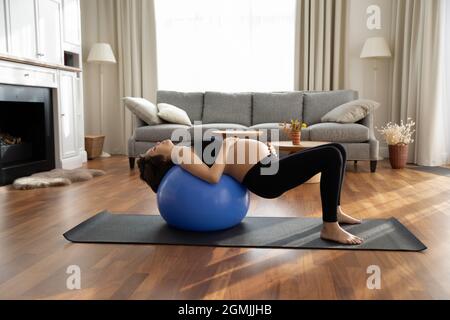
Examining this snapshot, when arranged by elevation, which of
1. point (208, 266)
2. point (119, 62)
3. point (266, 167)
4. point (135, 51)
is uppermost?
point (135, 51)

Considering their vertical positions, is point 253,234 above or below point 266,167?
below

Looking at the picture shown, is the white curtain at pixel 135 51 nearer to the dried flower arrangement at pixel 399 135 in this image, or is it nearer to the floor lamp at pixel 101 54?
the floor lamp at pixel 101 54

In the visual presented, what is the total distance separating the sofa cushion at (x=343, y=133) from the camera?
15.5ft

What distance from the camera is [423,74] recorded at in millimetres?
5270

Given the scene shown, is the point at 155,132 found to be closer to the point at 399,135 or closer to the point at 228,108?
the point at 228,108

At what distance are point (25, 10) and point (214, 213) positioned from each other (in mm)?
3264

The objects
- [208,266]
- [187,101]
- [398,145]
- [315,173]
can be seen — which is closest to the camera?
[208,266]

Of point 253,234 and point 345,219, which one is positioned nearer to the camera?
point 253,234

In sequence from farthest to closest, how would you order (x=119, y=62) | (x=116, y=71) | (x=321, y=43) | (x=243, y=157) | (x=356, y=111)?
(x=116, y=71), (x=119, y=62), (x=321, y=43), (x=356, y=111), (x=243, y=157)

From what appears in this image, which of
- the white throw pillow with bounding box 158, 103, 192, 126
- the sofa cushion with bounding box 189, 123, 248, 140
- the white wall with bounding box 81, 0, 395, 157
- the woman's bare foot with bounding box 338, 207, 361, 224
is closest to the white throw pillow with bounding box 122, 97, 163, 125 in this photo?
the white throw pillow with bounding box 158, 103, 192, 126

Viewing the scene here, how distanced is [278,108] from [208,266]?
3.82m

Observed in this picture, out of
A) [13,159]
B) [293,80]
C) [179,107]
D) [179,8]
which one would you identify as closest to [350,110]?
[293,80]

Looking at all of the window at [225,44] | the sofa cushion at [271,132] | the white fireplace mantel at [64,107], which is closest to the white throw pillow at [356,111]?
the sofa cushion at [271,132]

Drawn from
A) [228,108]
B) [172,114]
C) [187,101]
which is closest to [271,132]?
A: [228,108]
